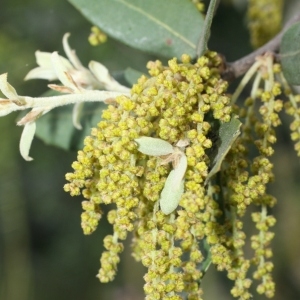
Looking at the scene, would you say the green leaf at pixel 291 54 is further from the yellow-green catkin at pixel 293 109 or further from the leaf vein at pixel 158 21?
the leaf vein at pixel 158 21

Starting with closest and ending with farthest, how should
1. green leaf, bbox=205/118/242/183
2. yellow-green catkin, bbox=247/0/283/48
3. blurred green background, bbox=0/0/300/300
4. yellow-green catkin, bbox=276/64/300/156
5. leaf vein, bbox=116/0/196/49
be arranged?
1. green leaf, bbox=205/118/242/183
2. yellow-green catkin, bbox=276/64/300/156
3. leaf vein, bbox=116/0/196/49
4. yellow-green catkin, bbox=247/0/283/48
5. blurred green background, bbox=0/0/300/300

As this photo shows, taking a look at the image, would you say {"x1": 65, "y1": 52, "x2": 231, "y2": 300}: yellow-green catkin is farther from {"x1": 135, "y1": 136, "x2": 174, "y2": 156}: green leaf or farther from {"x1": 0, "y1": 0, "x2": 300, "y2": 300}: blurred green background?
{"x1": 0, "y1": 0, "x2": 300, "y2": 300}: blurred green background

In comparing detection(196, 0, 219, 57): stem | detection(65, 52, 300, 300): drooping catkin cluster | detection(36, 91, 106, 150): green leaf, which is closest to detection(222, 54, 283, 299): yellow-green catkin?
detection(65, 52, 300, 300): drooping catkin cluster

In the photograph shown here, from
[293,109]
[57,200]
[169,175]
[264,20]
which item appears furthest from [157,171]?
[57,200]

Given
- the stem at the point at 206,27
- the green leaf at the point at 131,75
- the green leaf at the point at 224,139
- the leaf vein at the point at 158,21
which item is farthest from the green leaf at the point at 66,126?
the green leaf at the point at 224,139

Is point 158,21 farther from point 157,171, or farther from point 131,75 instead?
point 157,171

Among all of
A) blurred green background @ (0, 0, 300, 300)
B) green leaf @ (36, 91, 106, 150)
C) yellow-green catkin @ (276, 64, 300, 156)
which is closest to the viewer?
yellow-green catkin @ (276, 64, 300, 156)
